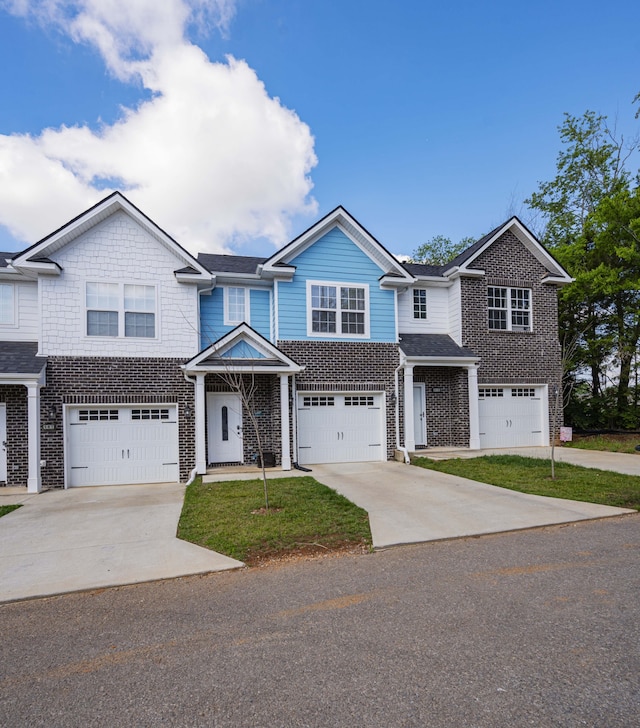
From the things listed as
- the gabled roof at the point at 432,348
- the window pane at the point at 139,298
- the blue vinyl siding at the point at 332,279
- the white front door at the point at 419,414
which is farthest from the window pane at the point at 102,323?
the white front door at the point at 419,414

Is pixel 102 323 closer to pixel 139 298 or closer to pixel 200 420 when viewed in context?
pixel 139 298

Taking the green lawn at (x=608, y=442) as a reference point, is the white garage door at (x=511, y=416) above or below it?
above

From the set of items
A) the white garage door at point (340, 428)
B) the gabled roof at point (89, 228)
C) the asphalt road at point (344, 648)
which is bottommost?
the asphalt road at point (344, 648)

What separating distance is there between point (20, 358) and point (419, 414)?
38.6ft

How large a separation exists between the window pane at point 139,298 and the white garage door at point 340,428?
499 cm

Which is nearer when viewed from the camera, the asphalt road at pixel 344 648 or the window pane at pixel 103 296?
the asphalt road at pixel 344 648

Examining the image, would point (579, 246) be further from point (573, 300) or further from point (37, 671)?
point (37, 671)

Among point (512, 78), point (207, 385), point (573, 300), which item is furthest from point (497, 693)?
point (573, 300)

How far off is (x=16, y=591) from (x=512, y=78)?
18.7 m

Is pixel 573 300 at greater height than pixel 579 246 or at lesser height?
lesser

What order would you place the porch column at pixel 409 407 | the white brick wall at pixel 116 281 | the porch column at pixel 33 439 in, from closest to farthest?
1. the porch column at pixel 33 439
2. the white brick wall at pixel 116 281
3. the porch column at pixel 409 407

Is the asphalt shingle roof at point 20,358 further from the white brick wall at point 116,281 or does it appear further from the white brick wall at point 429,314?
the white brick wall at point 429,314

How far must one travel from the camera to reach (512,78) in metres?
15.3

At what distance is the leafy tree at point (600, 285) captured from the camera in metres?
17.9
